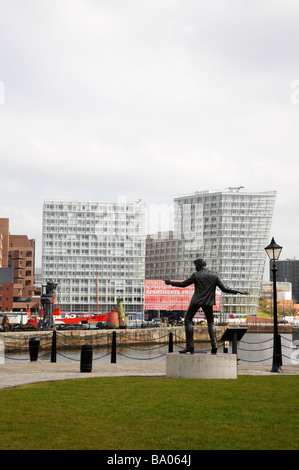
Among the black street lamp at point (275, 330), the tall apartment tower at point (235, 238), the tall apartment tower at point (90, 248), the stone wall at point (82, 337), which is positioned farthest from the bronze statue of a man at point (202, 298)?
the tall apartment tower at point (235, 238)

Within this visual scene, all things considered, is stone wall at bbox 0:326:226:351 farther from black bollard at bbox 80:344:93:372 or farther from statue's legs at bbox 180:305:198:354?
statue's legs at bbox 180:305:198:354

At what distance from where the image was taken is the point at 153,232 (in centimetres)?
18212

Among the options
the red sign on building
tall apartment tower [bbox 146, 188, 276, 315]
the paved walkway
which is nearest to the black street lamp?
the paved walkway

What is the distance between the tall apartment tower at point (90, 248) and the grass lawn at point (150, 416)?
140 meters

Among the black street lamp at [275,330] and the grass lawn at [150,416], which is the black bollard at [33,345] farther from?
the black street lamp at [275,330]

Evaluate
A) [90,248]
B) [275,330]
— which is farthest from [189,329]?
[90,248]

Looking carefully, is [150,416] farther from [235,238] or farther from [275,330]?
[235,238]

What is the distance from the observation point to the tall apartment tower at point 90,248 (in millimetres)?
153125

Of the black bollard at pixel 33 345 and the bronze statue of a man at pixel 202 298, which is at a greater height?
the bronze statue of a man at pixel 202 298

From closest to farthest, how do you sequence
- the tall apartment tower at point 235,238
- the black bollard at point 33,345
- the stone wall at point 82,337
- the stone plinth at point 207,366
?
1. the stone plinth at point 207,366
2. the black bollard at point 33,345
3. the stone wall at point 82,337
4. the tall apartment tower at point 235,238

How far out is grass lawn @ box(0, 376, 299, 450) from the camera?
755cm

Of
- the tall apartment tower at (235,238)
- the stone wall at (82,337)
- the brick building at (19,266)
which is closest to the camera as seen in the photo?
the stone wall at (82,337)

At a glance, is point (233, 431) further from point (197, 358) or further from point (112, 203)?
point (112, 203)

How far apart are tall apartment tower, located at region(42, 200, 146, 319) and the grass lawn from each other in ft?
459
